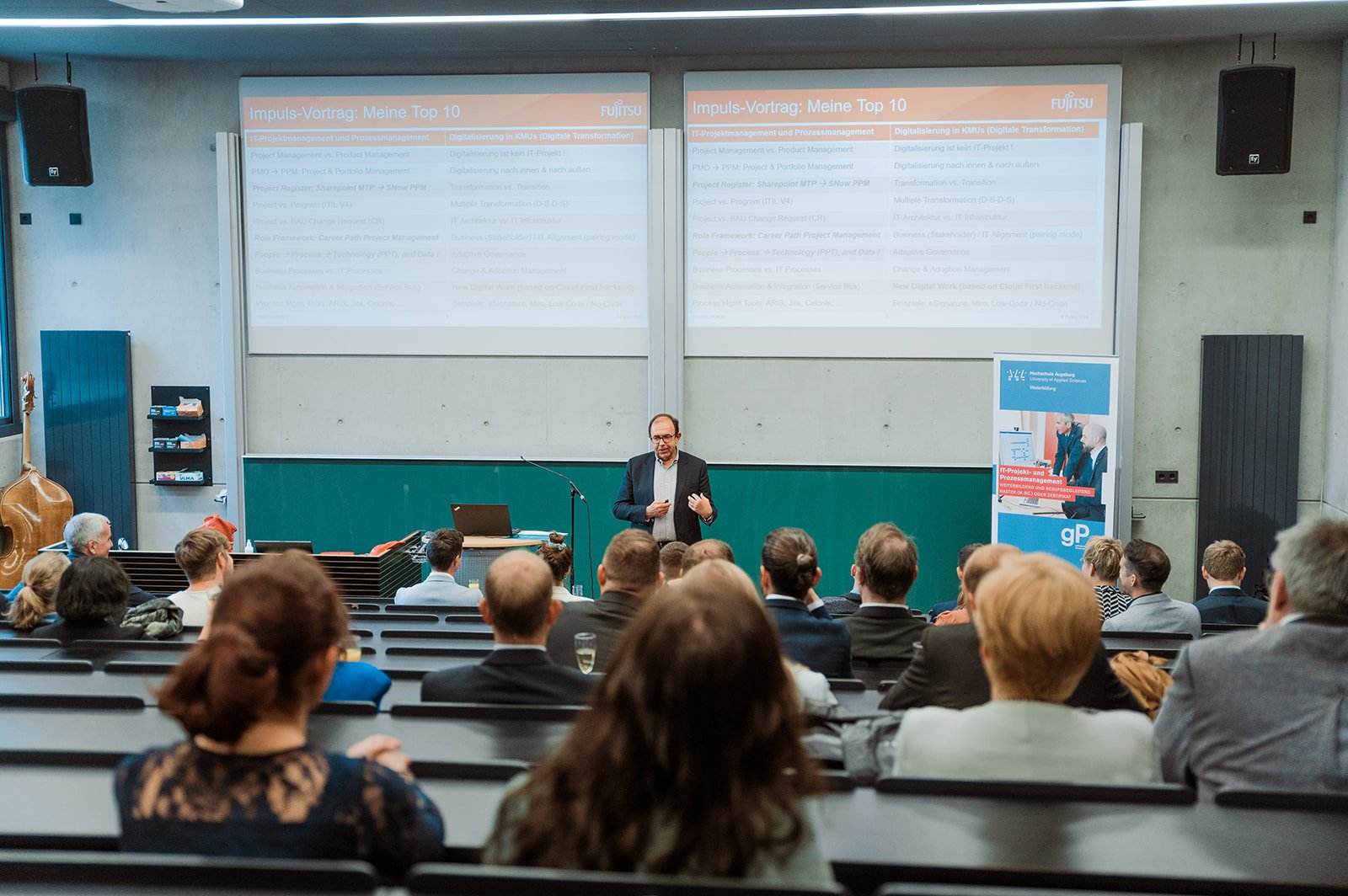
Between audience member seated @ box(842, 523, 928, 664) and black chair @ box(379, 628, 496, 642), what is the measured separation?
3.96 ft

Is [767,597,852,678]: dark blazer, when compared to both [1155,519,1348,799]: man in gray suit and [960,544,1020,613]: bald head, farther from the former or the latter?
[1155,519,1348,799]: man in gray suit

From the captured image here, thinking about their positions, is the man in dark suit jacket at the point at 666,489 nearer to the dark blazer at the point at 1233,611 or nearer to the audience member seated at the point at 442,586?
the audience member seated at the point at 442,586

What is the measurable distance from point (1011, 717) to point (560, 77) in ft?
20.6

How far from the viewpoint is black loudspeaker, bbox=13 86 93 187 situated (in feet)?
24.2

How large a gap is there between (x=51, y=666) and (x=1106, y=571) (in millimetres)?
3997

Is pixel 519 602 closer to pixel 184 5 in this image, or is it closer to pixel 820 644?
pixel 820 644

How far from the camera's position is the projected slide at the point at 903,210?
713 centimetres

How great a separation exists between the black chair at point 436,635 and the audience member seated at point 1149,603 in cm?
222

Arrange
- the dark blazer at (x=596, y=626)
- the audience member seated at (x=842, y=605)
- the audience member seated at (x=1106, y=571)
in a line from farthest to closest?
the audience member seated at (x=1106, y=571)
the audience member seated at (x=842, y=605)
the dark blazer at (x=596, y=626)

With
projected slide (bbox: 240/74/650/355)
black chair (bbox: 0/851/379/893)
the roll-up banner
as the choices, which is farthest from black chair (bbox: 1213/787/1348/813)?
projected slide (bbox: 240/74/650/355)

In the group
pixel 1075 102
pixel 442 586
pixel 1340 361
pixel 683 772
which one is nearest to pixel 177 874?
pixel 683 772

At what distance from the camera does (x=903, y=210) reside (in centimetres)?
724

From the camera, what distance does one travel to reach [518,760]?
1.90 m

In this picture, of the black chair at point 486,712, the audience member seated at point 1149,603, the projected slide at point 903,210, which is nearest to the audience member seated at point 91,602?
the black chair at point 486,712
